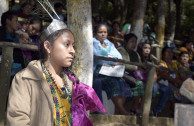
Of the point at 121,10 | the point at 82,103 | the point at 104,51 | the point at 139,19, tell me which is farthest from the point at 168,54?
the point at 121,10

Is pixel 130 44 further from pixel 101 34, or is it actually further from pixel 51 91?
pixel 51 91

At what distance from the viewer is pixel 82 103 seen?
10.8ft

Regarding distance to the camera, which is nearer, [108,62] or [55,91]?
[55,91]

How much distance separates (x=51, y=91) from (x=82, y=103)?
36 centimetres

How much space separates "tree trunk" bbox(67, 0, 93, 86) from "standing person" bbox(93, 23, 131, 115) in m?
1.28

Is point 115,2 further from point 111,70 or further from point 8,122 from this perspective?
point 8,122

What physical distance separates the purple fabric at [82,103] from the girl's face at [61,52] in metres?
0.28

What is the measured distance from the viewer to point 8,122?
279 cm

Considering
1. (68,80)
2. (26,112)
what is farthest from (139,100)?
(26,112)

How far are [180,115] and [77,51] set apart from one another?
193 cm

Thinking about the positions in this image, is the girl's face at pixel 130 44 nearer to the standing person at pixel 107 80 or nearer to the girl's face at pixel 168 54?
the standing person at pixel 107 80

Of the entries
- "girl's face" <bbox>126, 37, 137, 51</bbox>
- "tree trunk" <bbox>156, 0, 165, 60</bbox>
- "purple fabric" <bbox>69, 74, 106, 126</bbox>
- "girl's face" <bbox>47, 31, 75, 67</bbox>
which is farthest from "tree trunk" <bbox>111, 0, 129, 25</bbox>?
"girl's face" <bbox>47, 31, 75, 67</bbox>

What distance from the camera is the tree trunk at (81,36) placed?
4.41m

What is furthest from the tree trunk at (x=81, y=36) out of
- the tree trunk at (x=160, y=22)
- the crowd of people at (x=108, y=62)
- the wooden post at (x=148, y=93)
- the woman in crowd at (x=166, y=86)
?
the tree trunk at (x=160, y=22)
